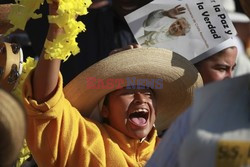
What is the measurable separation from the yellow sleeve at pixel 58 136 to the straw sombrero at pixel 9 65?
201mm

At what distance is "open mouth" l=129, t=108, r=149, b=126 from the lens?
388 centimetres

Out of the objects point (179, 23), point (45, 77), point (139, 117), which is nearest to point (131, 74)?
point (139, 117)

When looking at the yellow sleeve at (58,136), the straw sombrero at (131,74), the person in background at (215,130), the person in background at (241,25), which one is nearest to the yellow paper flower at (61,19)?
the yellow sleeve at (58,136)

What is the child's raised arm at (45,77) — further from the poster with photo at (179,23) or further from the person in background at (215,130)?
the person in background at (215,130)

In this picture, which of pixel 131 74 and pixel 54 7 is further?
pixel 131 74

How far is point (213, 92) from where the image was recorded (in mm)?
2225

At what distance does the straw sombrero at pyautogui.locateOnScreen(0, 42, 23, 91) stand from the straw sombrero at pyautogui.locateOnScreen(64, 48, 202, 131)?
0.34 metres

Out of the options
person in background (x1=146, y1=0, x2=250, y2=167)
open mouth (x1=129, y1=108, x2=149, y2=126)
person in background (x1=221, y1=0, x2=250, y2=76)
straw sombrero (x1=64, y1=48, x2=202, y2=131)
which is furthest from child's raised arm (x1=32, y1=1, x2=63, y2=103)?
person in background (x1=221, y1=0, x2=250, y2=76)

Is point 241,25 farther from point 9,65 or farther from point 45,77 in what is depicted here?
point 45,77

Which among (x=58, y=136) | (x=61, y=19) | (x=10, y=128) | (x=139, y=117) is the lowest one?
(x=139, y=117)

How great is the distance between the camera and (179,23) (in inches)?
166

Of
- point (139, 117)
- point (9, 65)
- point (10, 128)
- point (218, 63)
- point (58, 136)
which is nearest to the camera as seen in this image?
point (10, 128)

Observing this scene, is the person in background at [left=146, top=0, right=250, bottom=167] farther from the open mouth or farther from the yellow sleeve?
the open mouth

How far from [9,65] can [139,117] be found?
0.70 m
